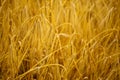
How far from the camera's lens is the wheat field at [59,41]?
1138 mm

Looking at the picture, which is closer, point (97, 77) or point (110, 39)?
point (97, 77)

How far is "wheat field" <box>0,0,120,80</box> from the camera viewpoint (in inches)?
44.8

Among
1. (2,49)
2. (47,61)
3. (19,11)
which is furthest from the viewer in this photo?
(19,11)

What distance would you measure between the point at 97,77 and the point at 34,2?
1.88 ft

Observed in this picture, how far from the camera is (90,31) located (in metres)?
1.25

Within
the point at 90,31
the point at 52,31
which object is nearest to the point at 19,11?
the point at 52,31

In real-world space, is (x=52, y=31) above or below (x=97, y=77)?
above

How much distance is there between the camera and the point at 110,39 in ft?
4.28

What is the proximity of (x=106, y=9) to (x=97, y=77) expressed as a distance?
1.41 ft

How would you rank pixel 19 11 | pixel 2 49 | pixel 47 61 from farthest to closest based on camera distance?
pixel 19 11 → pixel 2 49 → pixel 47 61

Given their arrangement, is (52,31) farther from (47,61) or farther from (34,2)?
(34,2)

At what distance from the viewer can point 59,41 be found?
1139mm

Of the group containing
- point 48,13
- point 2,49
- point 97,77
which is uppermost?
point 48,13

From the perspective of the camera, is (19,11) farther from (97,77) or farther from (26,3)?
(97,77)
